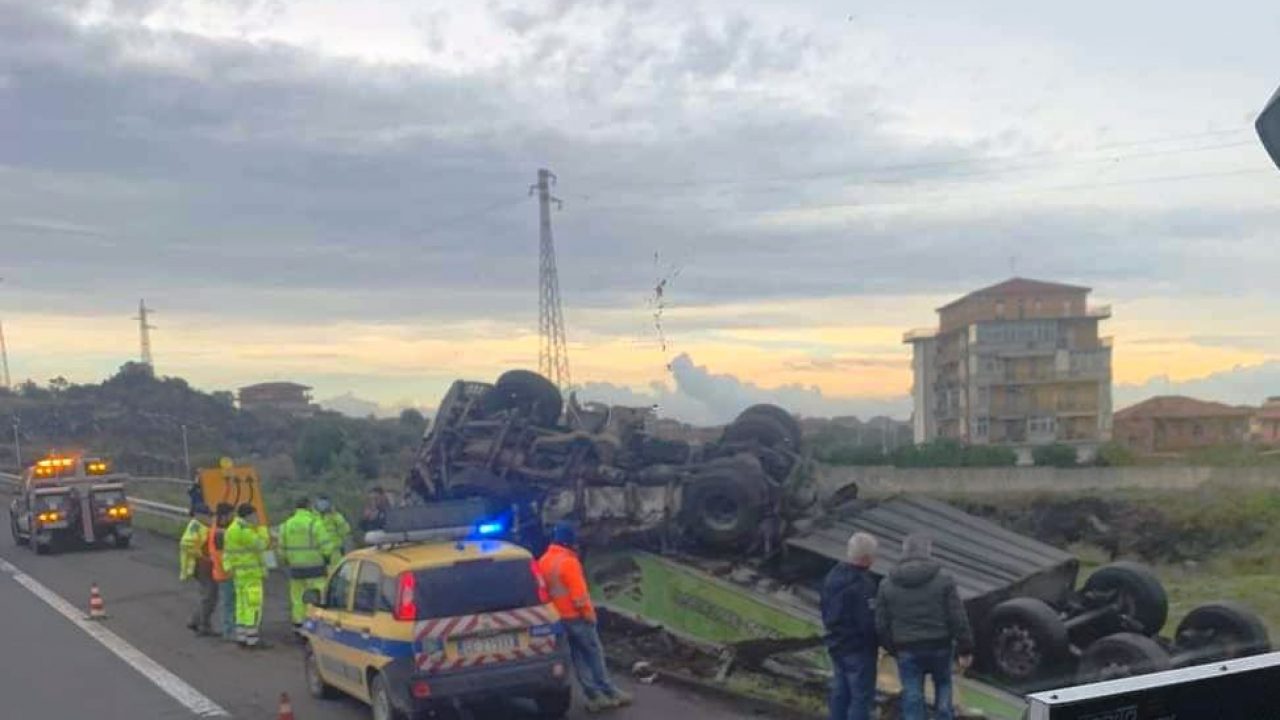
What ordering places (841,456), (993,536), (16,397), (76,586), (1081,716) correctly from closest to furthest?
1. (1081,716)
2. (993,536)
3. (76,586)
4. (841,456)
5. (16,397)

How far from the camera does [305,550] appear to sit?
14797 mm

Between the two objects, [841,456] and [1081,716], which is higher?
[1081,716]

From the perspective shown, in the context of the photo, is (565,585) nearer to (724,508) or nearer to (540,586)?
(540,586)

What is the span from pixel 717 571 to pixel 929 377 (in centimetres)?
4040

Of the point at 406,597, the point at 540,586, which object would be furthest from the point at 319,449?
the point at 406,597

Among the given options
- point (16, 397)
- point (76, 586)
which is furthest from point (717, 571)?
point (16, 397)

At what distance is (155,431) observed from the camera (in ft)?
229

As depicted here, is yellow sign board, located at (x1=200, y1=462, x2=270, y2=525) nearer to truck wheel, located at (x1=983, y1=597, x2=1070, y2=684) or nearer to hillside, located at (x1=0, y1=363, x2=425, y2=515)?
hillside, located at (x1=0, y1=363, x2=425, y2=515)

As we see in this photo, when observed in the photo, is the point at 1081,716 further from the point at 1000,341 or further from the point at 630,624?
the point at 1000,341

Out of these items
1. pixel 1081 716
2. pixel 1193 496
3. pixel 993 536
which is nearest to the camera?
pixel 1081 716

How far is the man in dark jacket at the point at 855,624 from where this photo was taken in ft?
29.1

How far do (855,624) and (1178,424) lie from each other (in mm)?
45229

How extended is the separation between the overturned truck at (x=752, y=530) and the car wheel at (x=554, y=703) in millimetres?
2158

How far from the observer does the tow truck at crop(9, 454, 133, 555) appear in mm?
26953
